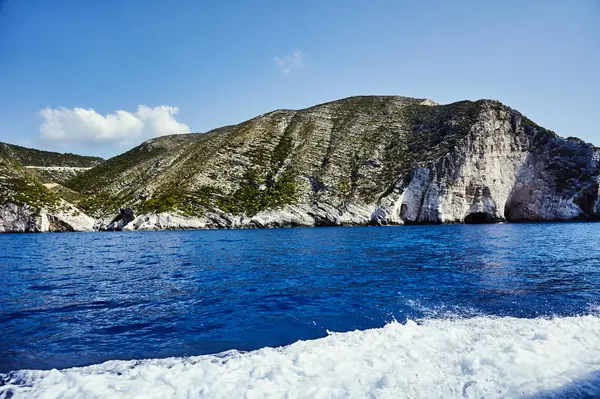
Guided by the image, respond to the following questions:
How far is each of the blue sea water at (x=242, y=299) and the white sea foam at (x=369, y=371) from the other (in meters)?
1.27

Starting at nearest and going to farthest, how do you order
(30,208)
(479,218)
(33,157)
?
(30,208) → (479,218) → (33,157)

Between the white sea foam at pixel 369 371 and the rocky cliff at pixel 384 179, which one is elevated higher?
the rocky cliff at pixel 384 179

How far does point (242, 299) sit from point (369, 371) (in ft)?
25.9

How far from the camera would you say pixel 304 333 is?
10000mm

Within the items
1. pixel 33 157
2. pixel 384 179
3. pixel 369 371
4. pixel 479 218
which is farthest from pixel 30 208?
pixel 33 157

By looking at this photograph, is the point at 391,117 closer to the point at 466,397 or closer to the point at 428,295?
the point at 428,295

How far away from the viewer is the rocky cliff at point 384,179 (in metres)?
83.4

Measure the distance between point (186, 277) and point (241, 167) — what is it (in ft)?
274

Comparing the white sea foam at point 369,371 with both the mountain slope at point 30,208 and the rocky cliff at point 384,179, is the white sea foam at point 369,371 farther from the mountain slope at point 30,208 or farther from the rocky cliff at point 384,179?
the mountain slope at point 30,208

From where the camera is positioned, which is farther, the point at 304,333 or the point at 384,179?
the point at 384,179

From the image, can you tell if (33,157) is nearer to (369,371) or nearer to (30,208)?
(30,208)

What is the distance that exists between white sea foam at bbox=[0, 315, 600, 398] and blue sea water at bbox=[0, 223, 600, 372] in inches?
50.0

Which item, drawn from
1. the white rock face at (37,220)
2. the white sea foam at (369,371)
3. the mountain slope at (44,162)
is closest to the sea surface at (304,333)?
the white sea foam at (369,371)

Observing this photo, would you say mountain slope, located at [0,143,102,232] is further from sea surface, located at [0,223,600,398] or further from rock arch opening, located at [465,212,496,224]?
rock arch opening, located at [465,212,496,224]
